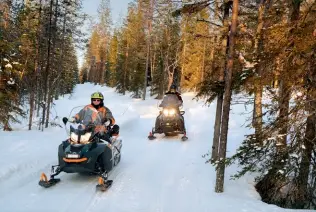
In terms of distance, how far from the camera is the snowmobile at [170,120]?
48.4 ft

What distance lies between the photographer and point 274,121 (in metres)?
7.35

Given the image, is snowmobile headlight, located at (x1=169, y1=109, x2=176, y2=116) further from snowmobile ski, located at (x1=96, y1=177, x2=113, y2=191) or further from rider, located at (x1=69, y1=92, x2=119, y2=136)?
snowmobile ski, located at (x1=96, y1=177, x2=113, y2=191)

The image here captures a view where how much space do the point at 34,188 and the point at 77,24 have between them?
24.6 metres

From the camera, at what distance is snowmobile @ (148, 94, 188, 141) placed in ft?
48.4

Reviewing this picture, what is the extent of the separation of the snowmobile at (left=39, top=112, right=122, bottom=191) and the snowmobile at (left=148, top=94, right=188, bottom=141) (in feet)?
20.9

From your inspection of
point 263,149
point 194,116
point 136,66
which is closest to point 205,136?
point 194,116

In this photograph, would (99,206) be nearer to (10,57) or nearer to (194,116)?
(10,57)

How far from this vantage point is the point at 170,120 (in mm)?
14820

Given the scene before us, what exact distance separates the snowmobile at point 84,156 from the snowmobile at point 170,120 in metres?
6.38

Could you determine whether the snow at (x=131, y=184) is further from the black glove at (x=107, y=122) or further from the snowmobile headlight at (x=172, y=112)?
the snowmobile headlight at (x=172, y=112)

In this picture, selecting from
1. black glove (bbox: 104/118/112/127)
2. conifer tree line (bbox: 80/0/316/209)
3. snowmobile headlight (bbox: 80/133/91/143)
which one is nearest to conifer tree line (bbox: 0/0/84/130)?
black glove (bbox: 104/118/112/127)

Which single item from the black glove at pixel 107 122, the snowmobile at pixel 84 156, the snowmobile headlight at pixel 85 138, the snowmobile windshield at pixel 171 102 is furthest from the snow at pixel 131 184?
the snowmobile windshield at pixel 171 102

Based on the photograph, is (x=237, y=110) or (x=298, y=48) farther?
(x=237, y=110)

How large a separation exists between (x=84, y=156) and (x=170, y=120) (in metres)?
7.69
